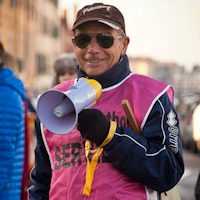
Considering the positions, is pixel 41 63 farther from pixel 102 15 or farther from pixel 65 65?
pixel 102 15

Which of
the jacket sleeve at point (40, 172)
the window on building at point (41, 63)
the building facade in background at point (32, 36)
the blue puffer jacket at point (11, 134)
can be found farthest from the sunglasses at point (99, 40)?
Answer: the window on building at point (41, 63)

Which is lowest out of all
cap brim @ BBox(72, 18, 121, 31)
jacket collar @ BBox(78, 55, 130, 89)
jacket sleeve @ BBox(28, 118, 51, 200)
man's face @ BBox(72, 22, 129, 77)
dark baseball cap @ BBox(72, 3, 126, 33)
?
jacket sleeve @ BBox(28, 118, 51, 200)

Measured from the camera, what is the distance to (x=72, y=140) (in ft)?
9.43

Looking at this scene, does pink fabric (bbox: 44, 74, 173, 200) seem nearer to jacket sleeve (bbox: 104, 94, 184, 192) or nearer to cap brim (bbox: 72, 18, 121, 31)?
jacket sleeve (bbox: 104, 94, 184, 192)

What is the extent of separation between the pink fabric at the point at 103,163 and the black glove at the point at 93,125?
21cm

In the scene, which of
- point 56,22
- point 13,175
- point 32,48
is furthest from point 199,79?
point 13,175

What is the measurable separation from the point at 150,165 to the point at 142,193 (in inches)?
6.4

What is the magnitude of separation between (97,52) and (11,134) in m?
1.73

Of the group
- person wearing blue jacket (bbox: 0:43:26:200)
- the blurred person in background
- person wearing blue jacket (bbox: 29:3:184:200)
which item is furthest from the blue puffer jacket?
person wearing blue jacket (bbox: 29:3:184:200)

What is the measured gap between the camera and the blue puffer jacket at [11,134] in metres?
4.33

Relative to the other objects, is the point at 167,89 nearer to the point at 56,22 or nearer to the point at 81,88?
the point at 81,88

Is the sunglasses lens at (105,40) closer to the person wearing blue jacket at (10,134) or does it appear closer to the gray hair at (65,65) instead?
the person wearing blue jacket at (10,134)

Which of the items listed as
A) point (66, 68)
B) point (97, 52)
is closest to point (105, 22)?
point (97, 52)

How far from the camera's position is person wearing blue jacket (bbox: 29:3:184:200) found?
2639mm
